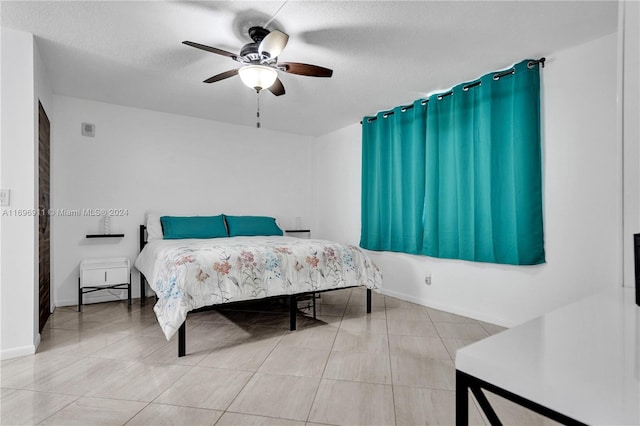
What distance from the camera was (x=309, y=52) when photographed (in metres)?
2.86

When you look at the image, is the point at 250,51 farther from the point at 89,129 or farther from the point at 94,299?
the point at 94,299

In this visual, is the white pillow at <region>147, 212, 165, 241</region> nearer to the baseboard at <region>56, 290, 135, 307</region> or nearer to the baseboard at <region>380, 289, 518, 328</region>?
the baseboard at <region>56, 290, 135, 307</region>

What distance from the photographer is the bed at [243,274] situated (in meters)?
2.50

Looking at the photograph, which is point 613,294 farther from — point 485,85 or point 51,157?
point 51,157

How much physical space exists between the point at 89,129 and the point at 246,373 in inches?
140

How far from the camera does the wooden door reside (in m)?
3.04

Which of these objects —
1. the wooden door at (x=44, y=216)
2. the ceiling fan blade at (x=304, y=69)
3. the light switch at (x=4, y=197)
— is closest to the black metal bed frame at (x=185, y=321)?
the wooden door at (x=44, y=216)

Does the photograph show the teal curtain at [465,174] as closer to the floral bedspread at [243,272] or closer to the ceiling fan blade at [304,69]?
the floral bedspread at [243,272]

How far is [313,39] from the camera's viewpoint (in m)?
2.65

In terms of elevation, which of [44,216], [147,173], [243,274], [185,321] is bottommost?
[185,321]

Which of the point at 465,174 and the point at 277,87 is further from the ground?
the point at 277,87

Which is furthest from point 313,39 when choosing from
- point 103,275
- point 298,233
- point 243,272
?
point 298,233

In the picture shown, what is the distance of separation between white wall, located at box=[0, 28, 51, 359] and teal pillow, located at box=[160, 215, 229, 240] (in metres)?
1.61

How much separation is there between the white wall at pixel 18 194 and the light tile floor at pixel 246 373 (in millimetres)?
261
